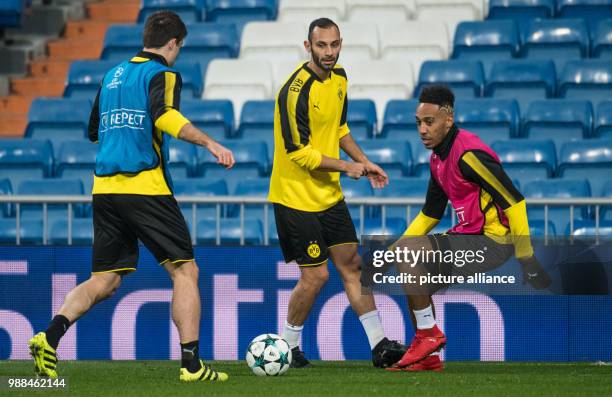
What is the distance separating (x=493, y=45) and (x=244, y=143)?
3254mm

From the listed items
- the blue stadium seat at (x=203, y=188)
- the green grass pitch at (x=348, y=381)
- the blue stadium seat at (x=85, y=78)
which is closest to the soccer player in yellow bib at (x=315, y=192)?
the green grass pitch at (x=348, y=381)

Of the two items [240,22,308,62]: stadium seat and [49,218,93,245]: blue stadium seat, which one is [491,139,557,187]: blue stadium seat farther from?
[49,218,93,245]: blue stadium seat

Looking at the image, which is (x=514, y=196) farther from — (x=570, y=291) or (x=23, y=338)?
(x=23, y=338)

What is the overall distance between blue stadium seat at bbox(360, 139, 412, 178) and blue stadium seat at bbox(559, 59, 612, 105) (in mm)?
2056

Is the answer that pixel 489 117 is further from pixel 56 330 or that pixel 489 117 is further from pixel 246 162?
pixel 56 330

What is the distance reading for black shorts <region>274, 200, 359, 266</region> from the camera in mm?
7863

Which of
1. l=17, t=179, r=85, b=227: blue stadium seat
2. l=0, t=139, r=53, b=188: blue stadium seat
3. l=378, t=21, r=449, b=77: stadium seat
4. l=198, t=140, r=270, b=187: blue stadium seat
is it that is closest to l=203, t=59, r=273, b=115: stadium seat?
l=378, t=21, r=449, b=77: stadium seat

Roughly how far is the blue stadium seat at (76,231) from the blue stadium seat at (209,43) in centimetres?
411

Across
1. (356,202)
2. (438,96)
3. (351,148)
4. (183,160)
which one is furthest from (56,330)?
(183,160)

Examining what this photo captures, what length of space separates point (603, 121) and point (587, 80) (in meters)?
0.89

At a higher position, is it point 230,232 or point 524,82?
point 524,82

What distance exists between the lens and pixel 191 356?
6703 mm

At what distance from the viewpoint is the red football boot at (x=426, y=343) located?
7496mm

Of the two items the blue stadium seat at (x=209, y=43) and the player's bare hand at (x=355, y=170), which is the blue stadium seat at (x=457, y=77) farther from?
the player's bare hand at (x=355, y=170)
